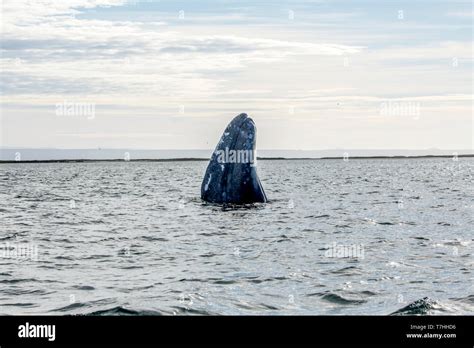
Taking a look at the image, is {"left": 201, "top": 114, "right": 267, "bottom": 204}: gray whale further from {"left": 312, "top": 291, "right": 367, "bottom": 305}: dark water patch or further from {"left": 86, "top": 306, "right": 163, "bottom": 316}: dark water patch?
{"left": 86, "top": 306, "right": 163, "bottom": 316}: dark water patch

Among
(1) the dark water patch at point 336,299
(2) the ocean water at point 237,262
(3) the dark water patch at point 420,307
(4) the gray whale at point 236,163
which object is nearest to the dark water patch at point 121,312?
(2) the ocean water at point 237,262

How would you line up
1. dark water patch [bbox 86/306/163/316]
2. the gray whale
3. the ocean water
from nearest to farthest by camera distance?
dark water patch [bbox 86/306/163/316] → the ocean water → the gray whale

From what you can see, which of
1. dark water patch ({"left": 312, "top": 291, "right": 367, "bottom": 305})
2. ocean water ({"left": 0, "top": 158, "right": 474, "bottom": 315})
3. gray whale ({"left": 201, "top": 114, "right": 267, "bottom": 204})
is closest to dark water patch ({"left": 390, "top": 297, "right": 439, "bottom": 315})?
ocean water ({"left": 0, "top": 158, "right": 474, "bottom": 315})

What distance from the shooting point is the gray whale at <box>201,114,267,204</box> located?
1011 inches

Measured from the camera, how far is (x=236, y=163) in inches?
1005

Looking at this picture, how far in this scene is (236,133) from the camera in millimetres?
26391

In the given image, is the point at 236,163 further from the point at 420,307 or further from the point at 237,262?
the point at 420,307

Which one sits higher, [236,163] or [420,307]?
[236,163]

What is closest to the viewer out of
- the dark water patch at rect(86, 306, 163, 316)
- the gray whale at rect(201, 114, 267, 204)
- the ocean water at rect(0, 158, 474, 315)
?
the dark water patch at rect(86, 306, 163, 316)

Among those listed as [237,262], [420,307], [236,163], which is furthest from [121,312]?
[236,163]

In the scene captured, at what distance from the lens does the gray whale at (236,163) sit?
1011 inches

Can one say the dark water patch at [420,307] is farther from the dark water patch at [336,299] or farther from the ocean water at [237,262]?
the dark water patch at [336,299]

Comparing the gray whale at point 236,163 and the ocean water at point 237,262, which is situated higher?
the gray whale at point 236,163
